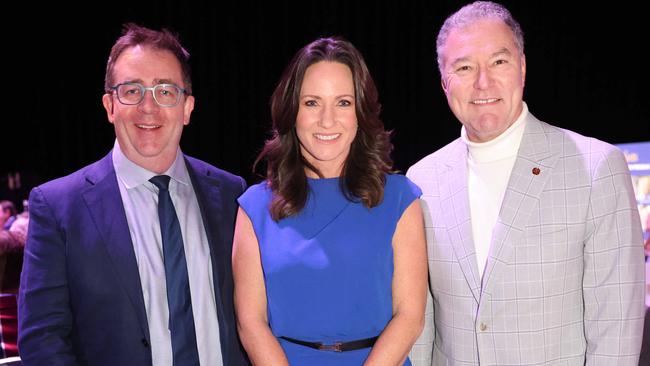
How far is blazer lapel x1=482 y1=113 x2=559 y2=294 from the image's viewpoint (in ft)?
6.69

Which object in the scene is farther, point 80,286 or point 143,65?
point 143,65

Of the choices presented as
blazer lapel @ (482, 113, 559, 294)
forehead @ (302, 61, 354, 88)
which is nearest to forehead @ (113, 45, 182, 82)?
forehead @ (302, 61, 354, 88)

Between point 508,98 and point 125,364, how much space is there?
156 centimetres

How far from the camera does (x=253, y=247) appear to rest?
6.71 ft

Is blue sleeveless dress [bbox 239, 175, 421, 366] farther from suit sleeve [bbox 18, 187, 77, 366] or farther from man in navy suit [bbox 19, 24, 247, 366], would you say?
suit sleeve [bbox 18, 187, 77, 366]

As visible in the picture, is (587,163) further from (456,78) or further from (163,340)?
(163,340)

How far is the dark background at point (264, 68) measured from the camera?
7.86 meters

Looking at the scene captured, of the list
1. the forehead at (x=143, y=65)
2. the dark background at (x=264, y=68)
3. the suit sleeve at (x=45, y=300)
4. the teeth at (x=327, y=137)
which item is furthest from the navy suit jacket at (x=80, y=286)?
the dark background at (x=264, y=68)

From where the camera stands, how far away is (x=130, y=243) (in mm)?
2035

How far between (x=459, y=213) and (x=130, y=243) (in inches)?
44.4

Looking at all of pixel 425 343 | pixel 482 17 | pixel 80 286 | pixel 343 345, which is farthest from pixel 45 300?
pixel 482 17

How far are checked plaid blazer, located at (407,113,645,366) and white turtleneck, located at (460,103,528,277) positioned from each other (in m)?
0.04

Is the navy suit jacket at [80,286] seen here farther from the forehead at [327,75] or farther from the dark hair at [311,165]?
the forehead at [327,75]

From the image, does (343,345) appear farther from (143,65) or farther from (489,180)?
(143,65)
